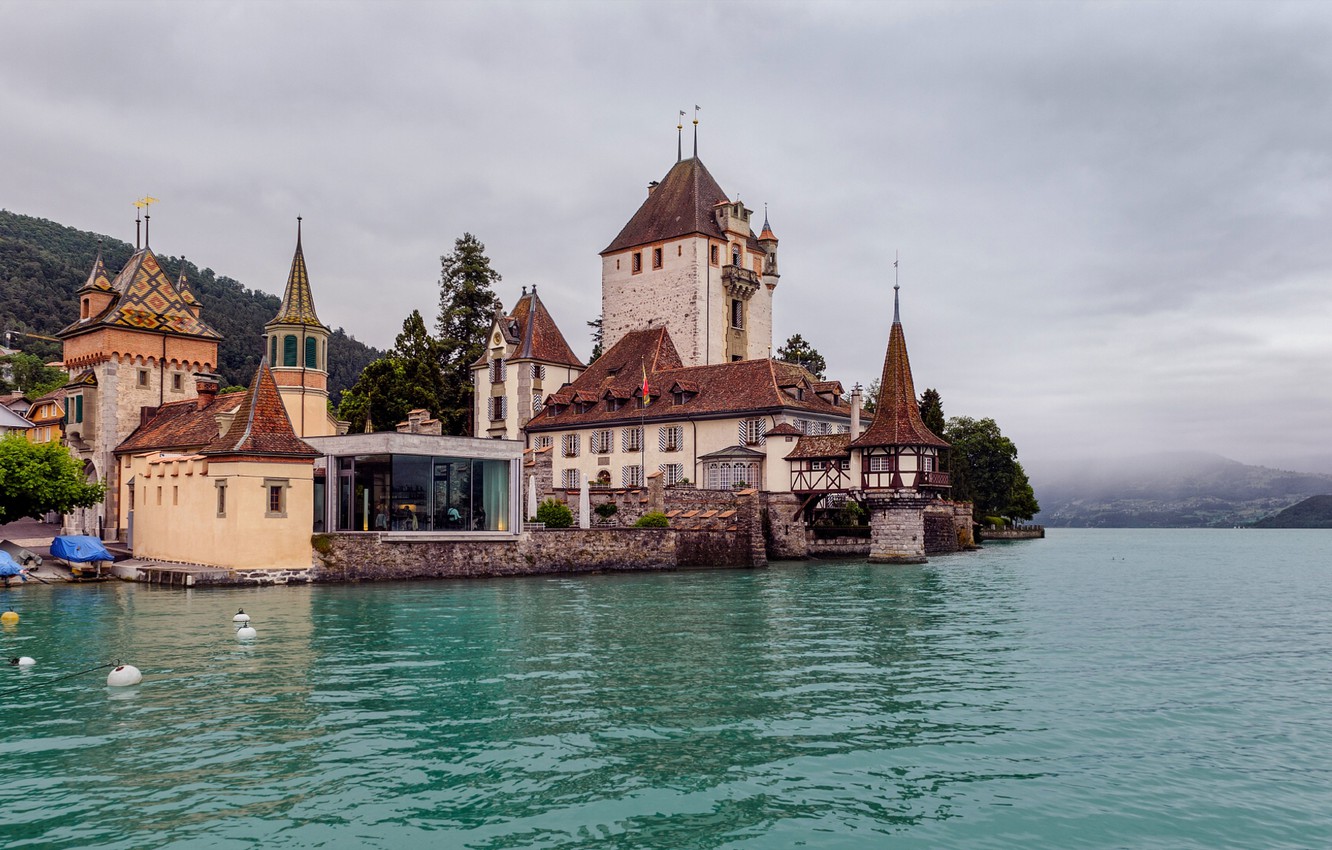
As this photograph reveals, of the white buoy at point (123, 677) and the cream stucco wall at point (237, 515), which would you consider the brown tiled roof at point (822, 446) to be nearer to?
the cream stucco wall at point (237, 515)

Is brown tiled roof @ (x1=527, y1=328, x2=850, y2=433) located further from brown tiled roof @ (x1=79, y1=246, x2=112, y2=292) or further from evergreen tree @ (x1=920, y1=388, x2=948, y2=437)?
brown tiled roof @ (x1=79, y1=246, x2=112, y2=292)

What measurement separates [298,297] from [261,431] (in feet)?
36.8

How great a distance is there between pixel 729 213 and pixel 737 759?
67064 millimetres

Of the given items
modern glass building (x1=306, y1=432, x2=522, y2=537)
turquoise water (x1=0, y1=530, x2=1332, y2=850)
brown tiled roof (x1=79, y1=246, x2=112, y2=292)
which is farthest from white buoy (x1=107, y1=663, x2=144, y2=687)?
brown tiled roof (x1=79, y1=246, x2=112, y2=292)

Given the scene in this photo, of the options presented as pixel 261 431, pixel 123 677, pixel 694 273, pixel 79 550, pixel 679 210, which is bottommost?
pixel 123 677

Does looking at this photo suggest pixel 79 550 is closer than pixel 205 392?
Yes

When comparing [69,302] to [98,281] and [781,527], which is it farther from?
[781,527]

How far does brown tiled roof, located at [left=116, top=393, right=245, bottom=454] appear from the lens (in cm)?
4184

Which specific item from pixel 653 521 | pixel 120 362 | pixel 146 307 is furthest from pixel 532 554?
pixel 146 307

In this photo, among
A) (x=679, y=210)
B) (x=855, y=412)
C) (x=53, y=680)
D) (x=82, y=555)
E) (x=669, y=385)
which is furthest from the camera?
(x=679, y=210)

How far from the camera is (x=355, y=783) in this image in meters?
12.0

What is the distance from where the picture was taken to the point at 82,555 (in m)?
37.8

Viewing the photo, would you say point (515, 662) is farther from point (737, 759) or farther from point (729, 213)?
point (729, 213)

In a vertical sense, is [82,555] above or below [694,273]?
below
